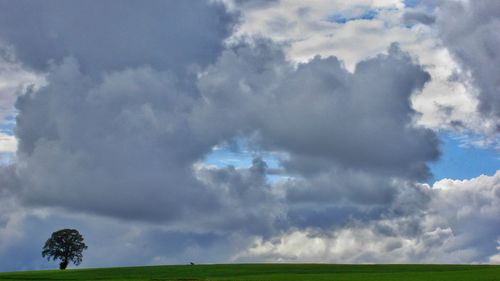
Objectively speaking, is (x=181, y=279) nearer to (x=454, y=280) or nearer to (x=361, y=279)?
(x=361, y=279)

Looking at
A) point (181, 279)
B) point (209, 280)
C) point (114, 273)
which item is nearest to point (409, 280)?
point (209, 280)

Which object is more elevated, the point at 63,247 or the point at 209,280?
the point at 63,247

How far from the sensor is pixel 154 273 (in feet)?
487

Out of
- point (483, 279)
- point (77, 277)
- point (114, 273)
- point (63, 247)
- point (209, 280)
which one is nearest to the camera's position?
point (483, 279)

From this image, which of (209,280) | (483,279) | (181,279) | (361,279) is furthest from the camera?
(181,279)

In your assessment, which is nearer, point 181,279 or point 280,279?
point 280,279

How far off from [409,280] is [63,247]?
359 feet

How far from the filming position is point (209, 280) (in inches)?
4587

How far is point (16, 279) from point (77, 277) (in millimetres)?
12784

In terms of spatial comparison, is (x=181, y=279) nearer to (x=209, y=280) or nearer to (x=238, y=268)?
(x=209, y=280)

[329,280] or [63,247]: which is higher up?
[63,247]

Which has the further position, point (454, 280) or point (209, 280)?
point (209, 280)

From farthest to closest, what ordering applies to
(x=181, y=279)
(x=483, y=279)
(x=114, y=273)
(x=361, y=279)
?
(x=114, y=273) → (x=181, y=279) → (x=361, y=279) → (x=483, y=279)

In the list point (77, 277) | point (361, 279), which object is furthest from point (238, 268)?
point (361, 279)
